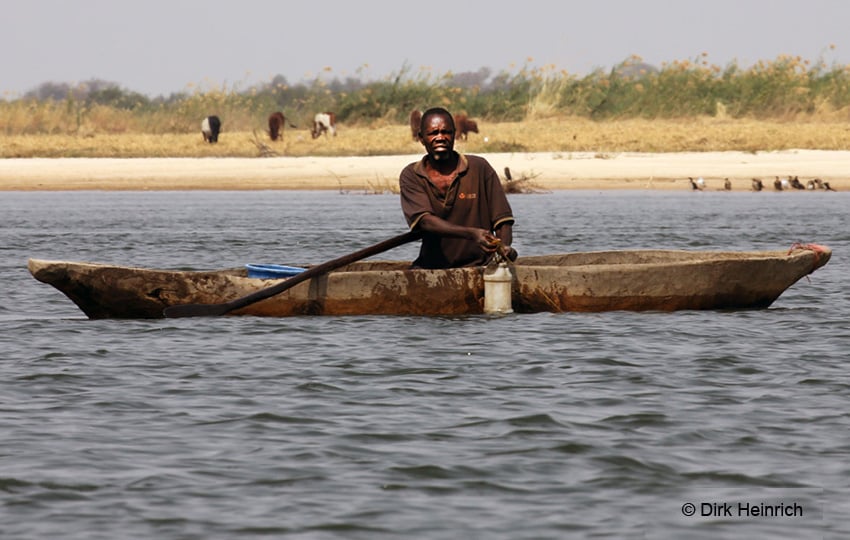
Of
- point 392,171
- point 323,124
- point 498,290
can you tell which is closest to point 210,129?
point 323,124

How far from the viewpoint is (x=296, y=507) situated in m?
5.82

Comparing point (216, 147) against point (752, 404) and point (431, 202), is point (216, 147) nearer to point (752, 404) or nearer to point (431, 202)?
point (431, 202)

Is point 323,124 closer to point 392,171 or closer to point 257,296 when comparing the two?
point 392,171

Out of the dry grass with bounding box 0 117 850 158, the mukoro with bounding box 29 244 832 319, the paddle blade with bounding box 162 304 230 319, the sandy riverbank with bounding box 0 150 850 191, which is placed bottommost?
the paddle blade with bounding box 162 304 230 319

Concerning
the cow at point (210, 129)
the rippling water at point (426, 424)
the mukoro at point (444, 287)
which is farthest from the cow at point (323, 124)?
the mukoro at point (444, 287)

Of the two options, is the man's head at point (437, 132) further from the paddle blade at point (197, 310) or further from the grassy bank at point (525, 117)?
the grassy bank at point (525, 117)

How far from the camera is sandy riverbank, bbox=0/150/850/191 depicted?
30.2 metres

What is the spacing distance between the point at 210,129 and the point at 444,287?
25852 millimetres

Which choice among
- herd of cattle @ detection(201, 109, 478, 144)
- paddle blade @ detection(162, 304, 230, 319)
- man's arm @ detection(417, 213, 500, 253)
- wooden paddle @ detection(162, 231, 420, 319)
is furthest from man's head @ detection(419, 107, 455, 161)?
herd of cattle @ detection(201, 109, 478, 144)

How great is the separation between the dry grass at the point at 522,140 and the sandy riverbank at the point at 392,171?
744mm

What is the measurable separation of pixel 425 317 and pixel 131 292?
2131 mm

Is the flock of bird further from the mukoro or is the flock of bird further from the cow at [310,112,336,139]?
the mukoro

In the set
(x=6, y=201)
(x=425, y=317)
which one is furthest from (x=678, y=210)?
(x=425, y=317)

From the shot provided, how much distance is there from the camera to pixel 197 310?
11.1 meters
